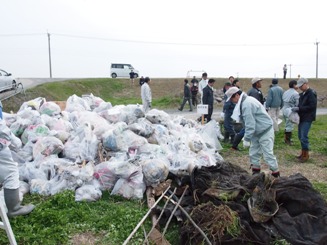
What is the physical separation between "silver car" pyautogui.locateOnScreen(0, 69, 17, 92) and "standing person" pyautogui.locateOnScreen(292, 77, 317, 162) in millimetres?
13078

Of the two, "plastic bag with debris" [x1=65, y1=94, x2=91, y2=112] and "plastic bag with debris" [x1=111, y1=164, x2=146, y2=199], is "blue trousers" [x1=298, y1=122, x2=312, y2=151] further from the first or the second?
"plastic bag with debris" [x1=65, y1=94, x2=91, y2=112]

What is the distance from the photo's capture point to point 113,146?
19.1 feet

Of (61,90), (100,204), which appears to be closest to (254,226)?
(100,204)

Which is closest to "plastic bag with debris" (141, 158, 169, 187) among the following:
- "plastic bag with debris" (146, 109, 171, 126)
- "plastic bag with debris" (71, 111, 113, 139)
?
"plastic bag with debris" (71, 111, 113, 139)

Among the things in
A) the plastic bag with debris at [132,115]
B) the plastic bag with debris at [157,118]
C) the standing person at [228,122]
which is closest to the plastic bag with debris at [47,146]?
the plastic bag with debris at [132,115]

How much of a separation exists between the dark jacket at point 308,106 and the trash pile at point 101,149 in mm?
1828

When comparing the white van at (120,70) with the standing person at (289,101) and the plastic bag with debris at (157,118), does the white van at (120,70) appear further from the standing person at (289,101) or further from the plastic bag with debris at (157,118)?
the plastic bag with debris at (157,118)

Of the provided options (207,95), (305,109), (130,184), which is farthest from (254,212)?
(207,95)

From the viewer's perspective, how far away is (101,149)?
5.84 metres

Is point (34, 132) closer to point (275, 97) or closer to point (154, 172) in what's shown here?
point (154, 172)

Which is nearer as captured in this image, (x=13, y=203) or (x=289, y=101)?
(x=13, y=203)

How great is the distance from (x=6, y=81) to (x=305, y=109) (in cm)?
1376

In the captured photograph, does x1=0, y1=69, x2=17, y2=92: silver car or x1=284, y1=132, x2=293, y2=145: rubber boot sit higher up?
x1=0, y1=69, x2=17, y2=92: silver car

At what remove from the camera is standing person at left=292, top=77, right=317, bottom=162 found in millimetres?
6871
